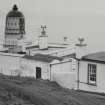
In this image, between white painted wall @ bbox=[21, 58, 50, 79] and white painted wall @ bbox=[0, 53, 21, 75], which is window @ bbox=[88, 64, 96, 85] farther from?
white painted wall @ bbox=[0, 53, 21, 75]

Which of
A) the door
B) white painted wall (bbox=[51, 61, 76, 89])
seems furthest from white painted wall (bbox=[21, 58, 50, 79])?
white painted wall (bbox=[51, 61, 76, 89])

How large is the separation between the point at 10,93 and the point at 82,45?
13145 millimetres

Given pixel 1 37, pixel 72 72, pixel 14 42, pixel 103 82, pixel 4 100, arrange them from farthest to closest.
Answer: pixel 1 37 < pixel 14 42 < pixel 72 72 < pixel 103 82 < pixel 4 100

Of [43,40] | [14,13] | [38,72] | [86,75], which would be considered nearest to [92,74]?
[86,75]

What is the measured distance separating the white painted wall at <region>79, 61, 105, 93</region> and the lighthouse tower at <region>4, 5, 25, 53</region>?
11218mm

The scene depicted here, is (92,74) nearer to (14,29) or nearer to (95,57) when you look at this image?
(95,57)

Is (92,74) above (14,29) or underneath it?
underneath

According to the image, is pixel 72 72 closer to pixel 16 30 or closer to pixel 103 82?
pixel 103 82

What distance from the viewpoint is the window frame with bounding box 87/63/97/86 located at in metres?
24.2

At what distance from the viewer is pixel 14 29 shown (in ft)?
117

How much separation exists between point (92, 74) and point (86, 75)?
675 millimetres

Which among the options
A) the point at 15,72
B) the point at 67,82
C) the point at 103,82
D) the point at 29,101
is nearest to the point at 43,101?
the point at 29,101

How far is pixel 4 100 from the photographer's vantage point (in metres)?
13.9

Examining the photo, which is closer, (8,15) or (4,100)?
(4,100)
